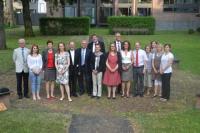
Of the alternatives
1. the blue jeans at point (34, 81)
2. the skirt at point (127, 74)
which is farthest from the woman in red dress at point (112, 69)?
the blue jeans at point (34, 81)

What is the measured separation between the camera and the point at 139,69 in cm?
1406

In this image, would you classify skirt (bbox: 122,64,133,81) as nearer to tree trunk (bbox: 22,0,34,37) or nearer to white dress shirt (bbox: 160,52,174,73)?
white dress shirt (bbox: 160,52,174,73)

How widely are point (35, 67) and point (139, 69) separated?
3021mm

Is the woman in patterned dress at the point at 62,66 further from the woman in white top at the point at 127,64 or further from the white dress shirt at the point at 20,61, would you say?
the woman in white top at the point at 127,64

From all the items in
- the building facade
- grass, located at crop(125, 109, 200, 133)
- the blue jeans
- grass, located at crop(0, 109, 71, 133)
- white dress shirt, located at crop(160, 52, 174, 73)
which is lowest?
grass, located at crop(125, 109, 200, 133)

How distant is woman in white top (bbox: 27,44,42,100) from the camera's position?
43.4 ft

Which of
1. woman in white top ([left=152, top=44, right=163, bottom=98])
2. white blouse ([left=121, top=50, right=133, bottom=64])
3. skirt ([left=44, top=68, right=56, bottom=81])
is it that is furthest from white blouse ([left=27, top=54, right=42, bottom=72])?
woman in white top ([left=152, top=44, right=163, bottom=98])

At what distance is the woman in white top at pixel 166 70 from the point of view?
13.6 meters

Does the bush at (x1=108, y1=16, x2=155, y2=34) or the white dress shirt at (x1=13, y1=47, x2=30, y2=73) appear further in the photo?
the bush at (x1=108, y1=16, x2=155, y2=34)

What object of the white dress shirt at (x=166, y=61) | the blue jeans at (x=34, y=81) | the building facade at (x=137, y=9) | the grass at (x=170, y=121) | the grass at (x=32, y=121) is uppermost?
the building facade at (x=137, y=9)

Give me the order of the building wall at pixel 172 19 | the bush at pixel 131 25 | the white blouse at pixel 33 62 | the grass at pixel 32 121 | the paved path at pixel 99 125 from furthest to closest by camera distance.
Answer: the building wall at pixel 172 19, the bush at pixel 131 25, the white blouse at pixel 33 62, the paved path at pixel 99 125, the grass at pixel 32 121

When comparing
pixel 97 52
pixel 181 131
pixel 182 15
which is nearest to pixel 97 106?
pixel 97 52

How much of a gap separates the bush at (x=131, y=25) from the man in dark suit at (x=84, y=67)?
29508 mm

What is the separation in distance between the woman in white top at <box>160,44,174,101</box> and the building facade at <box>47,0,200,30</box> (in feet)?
152
